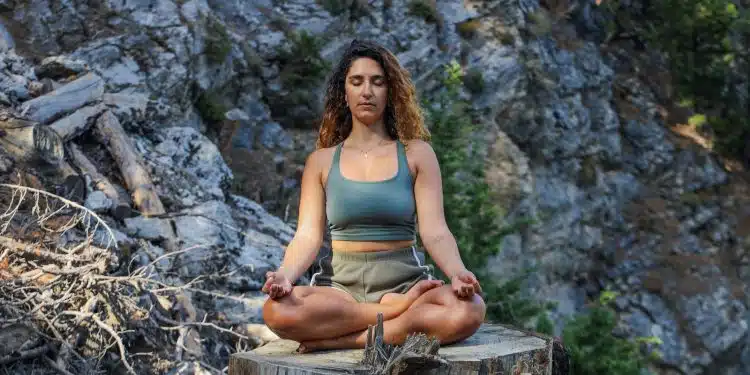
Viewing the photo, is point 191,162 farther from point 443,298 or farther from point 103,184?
point 443,298

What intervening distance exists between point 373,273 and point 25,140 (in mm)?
3465

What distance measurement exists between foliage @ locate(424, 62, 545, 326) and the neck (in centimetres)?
565

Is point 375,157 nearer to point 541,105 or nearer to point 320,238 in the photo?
point 320,238

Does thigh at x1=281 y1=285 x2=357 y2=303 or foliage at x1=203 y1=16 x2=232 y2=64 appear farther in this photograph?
foliage at x1=203 y1=16 x2=232 y2=64

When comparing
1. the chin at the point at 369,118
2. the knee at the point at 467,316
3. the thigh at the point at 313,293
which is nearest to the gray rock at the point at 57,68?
the chin at the point at 369,118

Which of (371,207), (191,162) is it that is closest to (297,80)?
(191,162)

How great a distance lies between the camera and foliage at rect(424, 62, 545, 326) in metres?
9.98

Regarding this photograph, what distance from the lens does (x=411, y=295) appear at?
11.9ft

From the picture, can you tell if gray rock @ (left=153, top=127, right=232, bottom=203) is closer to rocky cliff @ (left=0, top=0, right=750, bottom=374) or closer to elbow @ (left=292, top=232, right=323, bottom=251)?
rocky cliff @ (left=0, top=0, right=750, bottom=374)

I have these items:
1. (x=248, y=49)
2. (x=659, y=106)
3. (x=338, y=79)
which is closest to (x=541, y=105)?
(x=659, y=106)

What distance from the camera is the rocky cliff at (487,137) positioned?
24.1 ft

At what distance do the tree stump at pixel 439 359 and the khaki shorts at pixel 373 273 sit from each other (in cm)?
28

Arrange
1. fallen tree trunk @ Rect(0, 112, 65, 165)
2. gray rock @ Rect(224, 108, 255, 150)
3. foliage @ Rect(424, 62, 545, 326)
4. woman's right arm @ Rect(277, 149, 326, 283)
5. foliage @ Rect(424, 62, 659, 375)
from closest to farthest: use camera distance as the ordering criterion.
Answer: woman's right arm @ Rect(277, 149, 326, 283) → fallen tree trunk @ Rect(0, 112, 65, 165) → foliage @ Rect(424, 62, 659, 375) → foliage @ Rect(424, 62, 545, 326) → gray rock @ Rect(224, 108, 255, 150)

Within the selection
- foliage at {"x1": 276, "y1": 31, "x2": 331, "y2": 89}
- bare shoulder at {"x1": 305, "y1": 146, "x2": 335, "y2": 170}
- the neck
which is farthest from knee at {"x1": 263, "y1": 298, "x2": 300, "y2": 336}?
foliage at {"x1": 276, "y1": 31, "x2": 331, "y2": 89}
